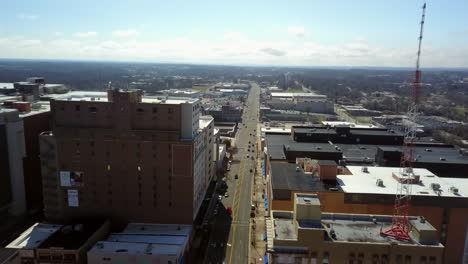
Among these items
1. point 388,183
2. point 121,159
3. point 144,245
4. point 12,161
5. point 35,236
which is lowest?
point 144,245

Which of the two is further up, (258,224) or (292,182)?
(292,182)

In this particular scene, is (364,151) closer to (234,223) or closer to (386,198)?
(386,198)

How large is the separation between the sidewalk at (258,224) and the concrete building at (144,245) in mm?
13207

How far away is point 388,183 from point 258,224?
2895 cm

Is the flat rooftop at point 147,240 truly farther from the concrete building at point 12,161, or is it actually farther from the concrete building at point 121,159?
the concrete building at point 12,161

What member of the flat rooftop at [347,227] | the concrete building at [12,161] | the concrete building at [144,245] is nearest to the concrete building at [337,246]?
the flat rooftop at [347,227]

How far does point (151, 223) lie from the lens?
69.8 metres

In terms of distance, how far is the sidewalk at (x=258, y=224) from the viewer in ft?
220

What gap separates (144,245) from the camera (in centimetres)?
5969

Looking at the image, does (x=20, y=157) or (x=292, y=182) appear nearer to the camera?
(x=292, y=182)

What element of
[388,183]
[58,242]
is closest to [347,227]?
[388,183]

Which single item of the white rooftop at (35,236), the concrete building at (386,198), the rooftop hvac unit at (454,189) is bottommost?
the white rooftop at (35,236)

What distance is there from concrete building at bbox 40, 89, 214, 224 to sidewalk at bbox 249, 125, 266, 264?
14.3 meters

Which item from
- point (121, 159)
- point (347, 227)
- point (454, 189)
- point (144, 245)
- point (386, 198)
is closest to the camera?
point (347, 227)
